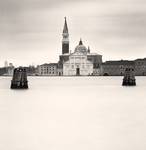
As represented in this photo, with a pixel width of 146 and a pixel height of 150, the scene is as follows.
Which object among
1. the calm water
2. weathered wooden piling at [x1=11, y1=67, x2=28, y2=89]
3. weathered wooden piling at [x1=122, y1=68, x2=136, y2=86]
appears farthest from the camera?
weathered wooden piling at [x1=122, y1=68, x2=136, y2=86]

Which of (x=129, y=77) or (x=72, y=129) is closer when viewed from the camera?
→ (x=72, y=129)

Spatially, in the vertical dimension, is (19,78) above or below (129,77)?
above

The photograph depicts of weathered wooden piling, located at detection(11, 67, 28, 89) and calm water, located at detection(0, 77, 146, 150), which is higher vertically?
weathered wooden piling, located at detection(11, 67, 28, 89)

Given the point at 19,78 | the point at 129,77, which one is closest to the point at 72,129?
the point at 19,78

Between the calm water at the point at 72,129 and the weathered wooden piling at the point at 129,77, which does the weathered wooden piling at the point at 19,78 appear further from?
the calm water at the point at 72,129

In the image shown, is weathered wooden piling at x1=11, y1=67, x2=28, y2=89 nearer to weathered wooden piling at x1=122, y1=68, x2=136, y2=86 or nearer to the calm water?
weathered wooden piling at x1=122, y1=68, x2=136, y2=86

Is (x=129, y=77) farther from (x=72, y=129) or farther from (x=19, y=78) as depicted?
(x=72, y=129)

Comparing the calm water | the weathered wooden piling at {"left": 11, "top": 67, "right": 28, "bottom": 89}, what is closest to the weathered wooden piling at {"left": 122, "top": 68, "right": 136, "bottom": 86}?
the weathered wooden piling at {"left": 11, "top": 67, "right": 28, "bottom": 89}

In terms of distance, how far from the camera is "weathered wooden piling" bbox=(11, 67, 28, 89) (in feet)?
232

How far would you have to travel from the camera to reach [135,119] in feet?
126

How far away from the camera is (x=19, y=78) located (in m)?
72.1

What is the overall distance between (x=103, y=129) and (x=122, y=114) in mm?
9019

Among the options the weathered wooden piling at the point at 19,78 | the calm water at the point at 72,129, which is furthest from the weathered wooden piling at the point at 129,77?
the calm water at the point at 72,129

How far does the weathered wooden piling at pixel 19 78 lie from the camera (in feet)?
232
